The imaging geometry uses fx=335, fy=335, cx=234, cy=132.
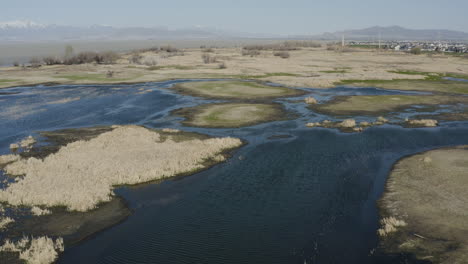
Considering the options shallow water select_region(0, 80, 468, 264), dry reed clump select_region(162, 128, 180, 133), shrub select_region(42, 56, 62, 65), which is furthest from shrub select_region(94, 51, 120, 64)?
dry reed clump select_region(162, 128, 180, 133)

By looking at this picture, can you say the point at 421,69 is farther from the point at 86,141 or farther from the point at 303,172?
the point at 86,141

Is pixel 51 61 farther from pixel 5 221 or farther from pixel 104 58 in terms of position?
pixel 5 221

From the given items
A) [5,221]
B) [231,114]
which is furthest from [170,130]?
[5,221]

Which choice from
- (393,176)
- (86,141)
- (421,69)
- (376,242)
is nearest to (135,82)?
(86,141)

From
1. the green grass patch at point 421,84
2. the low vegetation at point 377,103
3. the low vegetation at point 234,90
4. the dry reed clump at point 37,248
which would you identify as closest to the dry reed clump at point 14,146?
the dry reed clump at point 37,248

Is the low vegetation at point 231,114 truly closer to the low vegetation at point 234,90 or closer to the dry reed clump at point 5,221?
the low vegetation at point 234,90

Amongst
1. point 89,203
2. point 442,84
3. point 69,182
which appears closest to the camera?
point 89,203

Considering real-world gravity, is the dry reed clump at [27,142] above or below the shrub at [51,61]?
below
